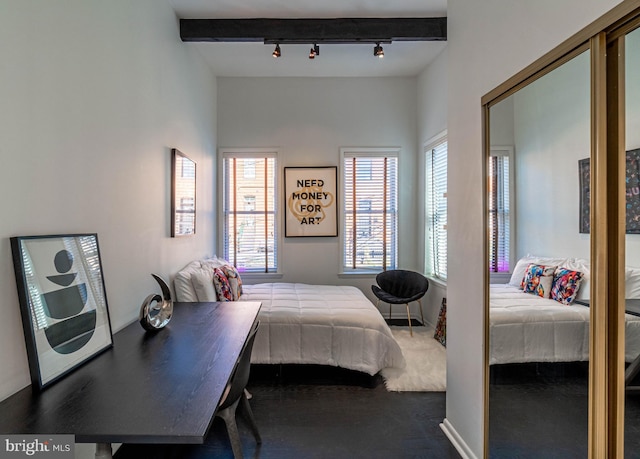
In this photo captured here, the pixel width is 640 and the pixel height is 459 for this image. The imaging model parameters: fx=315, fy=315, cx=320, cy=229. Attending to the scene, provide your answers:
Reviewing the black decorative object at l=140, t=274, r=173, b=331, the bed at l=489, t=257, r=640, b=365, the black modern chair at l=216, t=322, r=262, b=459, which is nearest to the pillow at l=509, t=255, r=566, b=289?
the bed at l=489, t=257, r=640, b=365

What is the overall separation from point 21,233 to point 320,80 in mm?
4043

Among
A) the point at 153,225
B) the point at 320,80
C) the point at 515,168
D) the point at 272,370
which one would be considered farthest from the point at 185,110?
the point at 515,168

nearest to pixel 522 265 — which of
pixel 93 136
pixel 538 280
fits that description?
pixel 538 280

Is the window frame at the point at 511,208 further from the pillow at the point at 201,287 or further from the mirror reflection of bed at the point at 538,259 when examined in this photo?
the pillow at the point at 201,287

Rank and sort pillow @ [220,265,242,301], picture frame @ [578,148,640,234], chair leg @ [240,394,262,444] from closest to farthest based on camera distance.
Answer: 1. picture frame @ [578,148,640,234]
2. chair leg @ [240,394,262,444]
3. pillow @ [220,265,242,301]

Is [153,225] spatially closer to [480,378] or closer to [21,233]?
[21,233]

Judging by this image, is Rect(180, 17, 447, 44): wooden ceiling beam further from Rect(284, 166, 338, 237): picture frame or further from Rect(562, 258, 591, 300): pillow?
Rect(562, 258, 591, 300): pillow

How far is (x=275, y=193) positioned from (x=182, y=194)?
1.69 m

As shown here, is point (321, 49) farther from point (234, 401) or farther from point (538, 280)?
point (234, 401)

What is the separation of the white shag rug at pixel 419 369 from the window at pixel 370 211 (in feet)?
3.90

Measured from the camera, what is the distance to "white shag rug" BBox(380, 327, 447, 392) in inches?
105

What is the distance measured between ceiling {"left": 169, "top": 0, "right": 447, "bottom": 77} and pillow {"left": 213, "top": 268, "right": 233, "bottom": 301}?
97.9 inches

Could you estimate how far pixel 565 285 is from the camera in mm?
1223

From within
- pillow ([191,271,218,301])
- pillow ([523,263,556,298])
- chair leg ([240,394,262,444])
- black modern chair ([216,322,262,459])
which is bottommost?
chair leg ([240,394,262,444])
